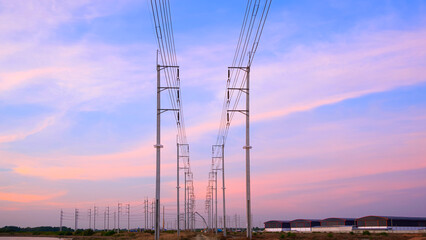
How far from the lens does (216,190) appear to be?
9631cm

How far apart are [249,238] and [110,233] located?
9829 centimetres

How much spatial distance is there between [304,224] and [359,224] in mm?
37039

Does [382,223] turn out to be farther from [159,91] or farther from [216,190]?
[159,91]

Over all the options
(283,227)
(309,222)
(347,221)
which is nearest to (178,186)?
(347,221)

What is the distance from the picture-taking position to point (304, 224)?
159000 mm

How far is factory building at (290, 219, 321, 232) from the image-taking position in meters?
154

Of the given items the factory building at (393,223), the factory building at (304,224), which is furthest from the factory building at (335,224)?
the factory building at (393,223)

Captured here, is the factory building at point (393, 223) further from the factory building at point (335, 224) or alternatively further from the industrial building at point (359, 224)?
the factory building at point (335, 224)

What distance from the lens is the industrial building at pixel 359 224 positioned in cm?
11238

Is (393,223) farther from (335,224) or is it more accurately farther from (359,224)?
(335,224)

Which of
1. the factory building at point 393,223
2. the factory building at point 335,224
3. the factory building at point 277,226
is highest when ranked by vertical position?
the factory building at point 393,223

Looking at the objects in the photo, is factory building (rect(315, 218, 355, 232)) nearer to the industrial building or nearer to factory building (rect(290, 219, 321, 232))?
the industrial building

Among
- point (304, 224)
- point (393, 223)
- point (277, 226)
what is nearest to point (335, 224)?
point (304, 224)

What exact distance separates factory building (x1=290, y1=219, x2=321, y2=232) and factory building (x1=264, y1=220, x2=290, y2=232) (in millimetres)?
3349
